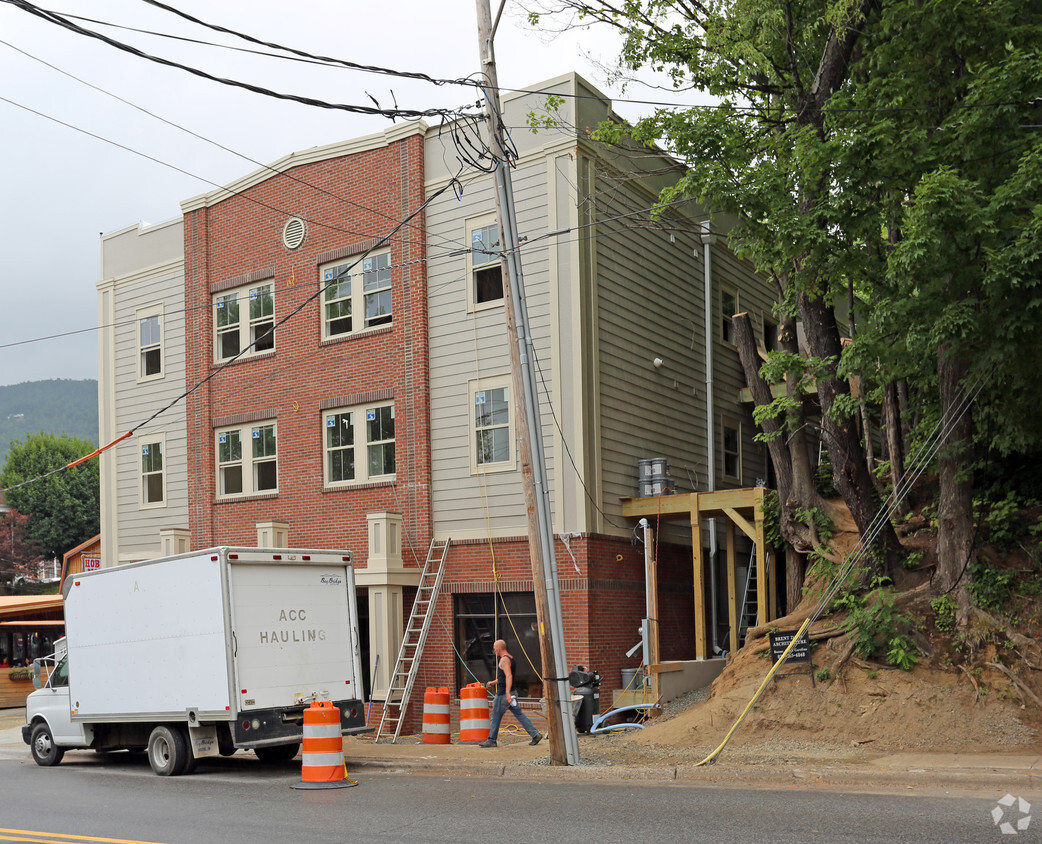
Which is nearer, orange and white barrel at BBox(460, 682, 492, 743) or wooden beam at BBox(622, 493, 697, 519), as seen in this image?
orange and white barrel at BBox(460, 682, 492, 743)

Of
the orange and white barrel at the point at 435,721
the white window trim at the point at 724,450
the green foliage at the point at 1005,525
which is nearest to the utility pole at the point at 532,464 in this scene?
the orange and white barrel at the point at 435,721

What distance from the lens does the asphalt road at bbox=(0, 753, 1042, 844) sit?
9195 millimetres

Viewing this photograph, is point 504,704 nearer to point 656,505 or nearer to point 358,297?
point 656,505

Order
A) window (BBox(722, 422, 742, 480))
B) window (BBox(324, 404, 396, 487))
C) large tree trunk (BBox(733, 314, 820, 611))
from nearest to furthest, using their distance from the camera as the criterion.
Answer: large tree trunk (BBox(733, 314, 820, 611)) → window (BBox(324, 404, 396, 487)) → window (BBox(722, 422, 742, 480))

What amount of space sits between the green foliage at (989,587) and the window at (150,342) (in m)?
18.1

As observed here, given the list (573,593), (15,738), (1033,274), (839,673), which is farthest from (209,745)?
(1033,274)

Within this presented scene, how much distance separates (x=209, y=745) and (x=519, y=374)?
21.1 feet

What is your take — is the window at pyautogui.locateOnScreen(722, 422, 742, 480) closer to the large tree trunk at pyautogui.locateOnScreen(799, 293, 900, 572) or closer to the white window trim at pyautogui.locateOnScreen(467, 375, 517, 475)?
the white window trim at pyautogui.locateOnScreen(467, 375, 517, 475)

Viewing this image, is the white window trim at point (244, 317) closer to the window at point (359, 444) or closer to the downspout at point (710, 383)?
the window at point (359, 444)

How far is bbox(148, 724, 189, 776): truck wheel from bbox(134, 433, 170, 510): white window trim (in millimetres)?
10675

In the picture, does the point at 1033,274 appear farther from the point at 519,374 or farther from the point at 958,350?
the point at 519,374

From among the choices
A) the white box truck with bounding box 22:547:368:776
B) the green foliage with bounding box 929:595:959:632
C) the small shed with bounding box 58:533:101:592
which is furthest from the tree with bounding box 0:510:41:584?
the green foliage with bounding box 929:595:959:632

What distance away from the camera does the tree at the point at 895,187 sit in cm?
1314

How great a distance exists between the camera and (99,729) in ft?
55.2
